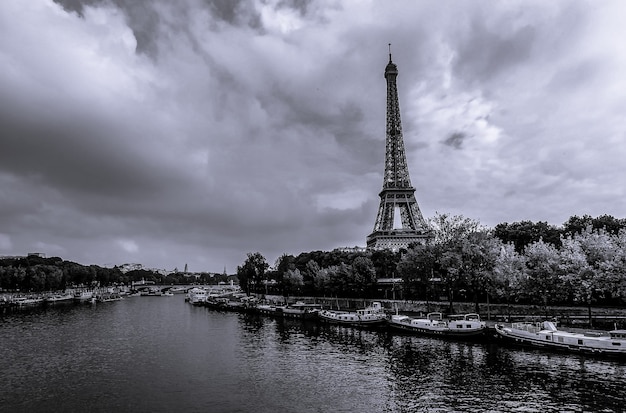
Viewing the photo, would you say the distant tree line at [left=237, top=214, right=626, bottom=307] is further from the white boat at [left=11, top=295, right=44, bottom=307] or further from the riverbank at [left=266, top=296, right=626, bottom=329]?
the white boat at [left=11, top=295, right=44, bottom=307]

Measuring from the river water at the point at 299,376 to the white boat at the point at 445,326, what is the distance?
233 cm

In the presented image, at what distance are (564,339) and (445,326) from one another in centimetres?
1799

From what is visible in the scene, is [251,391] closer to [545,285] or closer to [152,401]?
[152,401]

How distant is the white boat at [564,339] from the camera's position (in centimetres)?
4691

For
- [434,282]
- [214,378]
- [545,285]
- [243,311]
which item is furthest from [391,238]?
[214,378]

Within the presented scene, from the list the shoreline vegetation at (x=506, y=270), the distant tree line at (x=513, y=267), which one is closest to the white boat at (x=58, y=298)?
the shoreline vegetation at (x=506, y=270)

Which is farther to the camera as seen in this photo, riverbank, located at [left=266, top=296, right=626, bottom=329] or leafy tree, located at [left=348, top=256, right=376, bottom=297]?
leafy tree, located at [left=348, top=256, right=376, bottom=297]

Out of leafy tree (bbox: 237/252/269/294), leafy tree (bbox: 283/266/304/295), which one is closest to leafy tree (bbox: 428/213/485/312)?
leafy tree (bbox: 283/266/304/295)

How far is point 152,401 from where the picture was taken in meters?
38.5

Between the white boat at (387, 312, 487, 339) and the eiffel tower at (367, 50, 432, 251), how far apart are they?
86.3 metres

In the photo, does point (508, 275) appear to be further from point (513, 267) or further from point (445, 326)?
A: point (445, 326)

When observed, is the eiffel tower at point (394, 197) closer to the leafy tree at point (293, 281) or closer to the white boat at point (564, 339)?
the leafy tree at point (293, 281)

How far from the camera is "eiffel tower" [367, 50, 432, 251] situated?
550 feet

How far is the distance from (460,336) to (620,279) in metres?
21.3
